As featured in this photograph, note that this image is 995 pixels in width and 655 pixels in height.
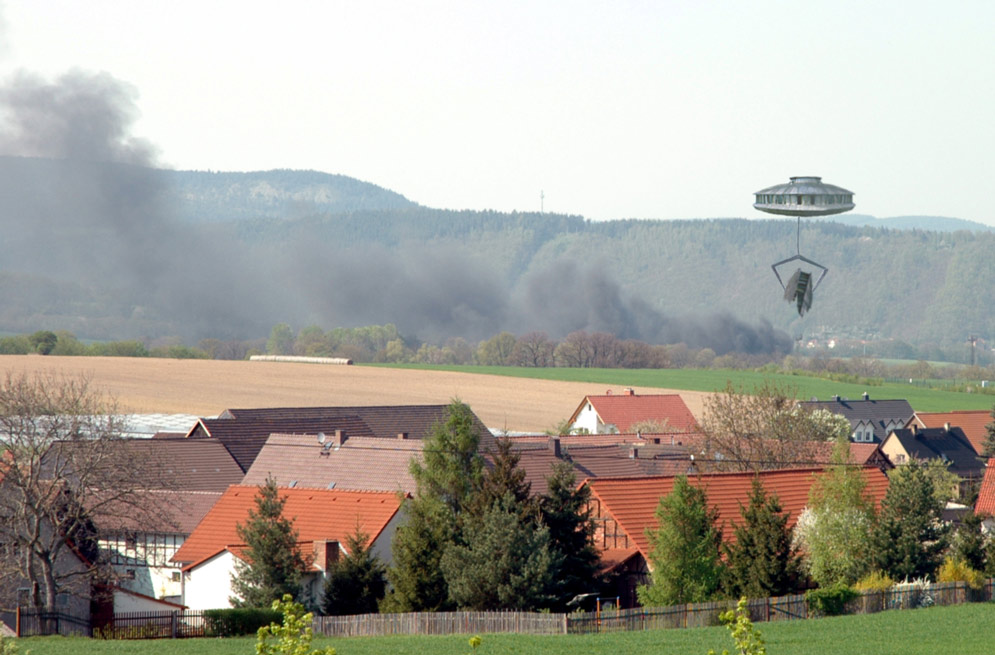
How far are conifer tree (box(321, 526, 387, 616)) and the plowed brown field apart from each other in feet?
147

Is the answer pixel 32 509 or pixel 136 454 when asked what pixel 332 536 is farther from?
pixel 32 509

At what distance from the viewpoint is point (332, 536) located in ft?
114

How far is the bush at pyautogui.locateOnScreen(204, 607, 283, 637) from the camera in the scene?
27156 mm

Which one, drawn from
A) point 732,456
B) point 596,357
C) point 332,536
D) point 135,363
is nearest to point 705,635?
point 332,536

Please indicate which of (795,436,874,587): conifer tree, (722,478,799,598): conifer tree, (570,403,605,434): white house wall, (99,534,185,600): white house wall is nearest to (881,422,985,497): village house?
(570,403,605,434): white house wall

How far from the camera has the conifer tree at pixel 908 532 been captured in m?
30.3

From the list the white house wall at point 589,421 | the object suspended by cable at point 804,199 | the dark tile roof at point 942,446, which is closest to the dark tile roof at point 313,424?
the white house wall at point 589,421

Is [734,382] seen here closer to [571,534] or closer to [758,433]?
[758,433]

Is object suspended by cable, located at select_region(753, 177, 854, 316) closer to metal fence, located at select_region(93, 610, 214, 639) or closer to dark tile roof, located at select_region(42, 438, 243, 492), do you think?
metal fence, located at select_region(93, 610, 214, 639)

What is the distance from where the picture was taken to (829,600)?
92.5 feet

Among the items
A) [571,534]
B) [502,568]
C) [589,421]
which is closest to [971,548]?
[571,534]

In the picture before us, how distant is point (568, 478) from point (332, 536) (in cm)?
797

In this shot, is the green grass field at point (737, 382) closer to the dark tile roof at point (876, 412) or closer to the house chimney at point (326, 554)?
the dark tile roof at point (876, 412)

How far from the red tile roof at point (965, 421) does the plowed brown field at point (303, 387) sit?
14.0m
